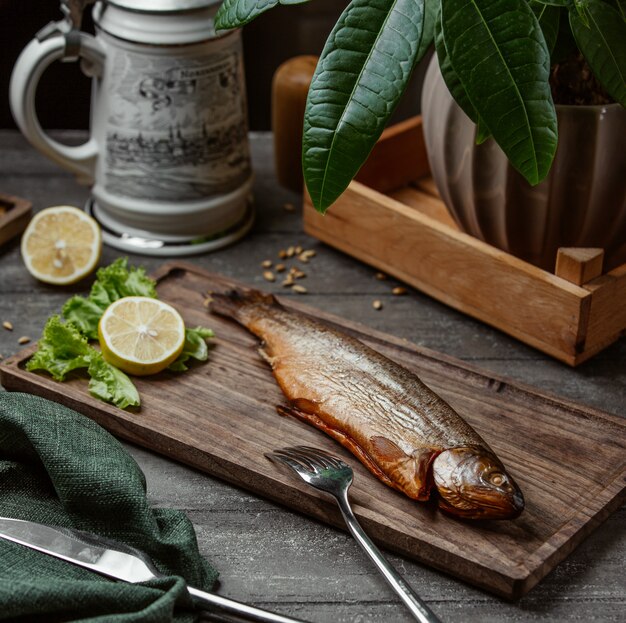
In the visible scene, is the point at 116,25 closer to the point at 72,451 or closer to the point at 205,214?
the point at 205,214

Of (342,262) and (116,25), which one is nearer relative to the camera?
(116,25)

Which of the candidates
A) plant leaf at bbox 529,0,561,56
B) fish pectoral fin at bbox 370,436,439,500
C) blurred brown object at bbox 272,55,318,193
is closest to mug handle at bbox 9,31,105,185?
blurred brown object at bbox 272,55,318,193

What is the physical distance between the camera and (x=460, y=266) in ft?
5.28

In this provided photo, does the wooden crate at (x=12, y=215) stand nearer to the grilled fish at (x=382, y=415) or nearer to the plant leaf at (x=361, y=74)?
the grilled fish at (x=382, y=415)

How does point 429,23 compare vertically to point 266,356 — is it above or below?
above

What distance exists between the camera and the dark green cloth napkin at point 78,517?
101cm

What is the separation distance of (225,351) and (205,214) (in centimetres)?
38

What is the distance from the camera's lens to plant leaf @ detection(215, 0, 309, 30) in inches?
48.9

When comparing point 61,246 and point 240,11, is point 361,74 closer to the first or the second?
point 240,11

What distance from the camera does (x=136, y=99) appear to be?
1684mm

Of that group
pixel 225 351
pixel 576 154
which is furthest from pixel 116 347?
pixel 576 154

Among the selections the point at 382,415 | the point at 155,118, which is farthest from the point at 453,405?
the point at 155,118

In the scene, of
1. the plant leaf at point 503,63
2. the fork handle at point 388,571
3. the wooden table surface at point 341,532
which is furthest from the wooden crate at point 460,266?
the fork handle at point 388,571

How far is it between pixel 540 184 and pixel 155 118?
66 centimetres
